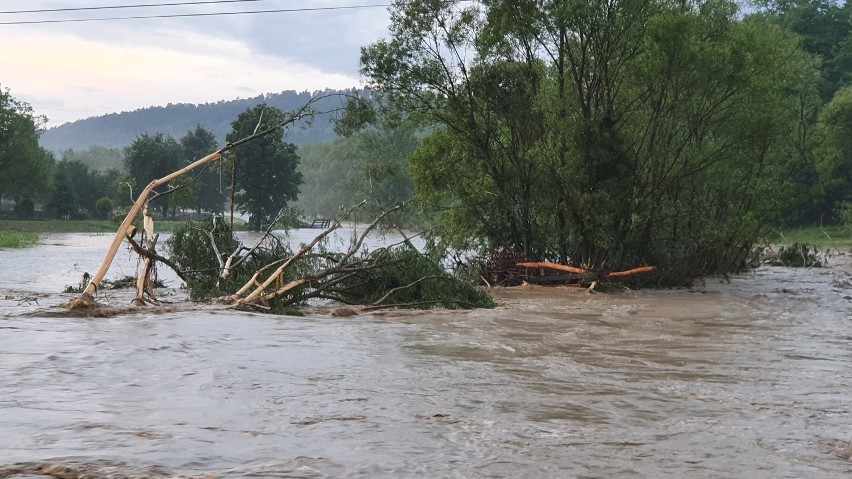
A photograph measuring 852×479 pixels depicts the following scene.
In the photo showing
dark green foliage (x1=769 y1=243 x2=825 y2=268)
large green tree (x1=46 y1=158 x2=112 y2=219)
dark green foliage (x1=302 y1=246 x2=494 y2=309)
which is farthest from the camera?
large green tree (x1=46 y1=158 x2=112 y2=219)

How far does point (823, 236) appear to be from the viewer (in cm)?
5934

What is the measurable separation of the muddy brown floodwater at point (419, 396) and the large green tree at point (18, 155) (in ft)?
208

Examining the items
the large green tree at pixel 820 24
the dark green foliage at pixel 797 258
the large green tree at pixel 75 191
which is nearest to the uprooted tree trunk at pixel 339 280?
the dark green foliage at pixel 797 258

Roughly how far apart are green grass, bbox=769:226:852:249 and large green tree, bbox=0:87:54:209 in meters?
Answer: 59.8

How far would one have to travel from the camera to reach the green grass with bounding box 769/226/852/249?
52638mm

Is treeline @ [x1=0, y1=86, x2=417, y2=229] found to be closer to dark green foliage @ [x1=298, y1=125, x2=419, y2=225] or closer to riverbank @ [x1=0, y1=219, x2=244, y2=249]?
dark green foliage @ [x1=298, y1=125, x2=419, y2=225]

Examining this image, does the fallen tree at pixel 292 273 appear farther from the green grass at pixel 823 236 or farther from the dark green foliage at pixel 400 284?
the green grass at pixel 823 236

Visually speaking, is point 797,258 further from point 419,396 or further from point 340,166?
point 340,166

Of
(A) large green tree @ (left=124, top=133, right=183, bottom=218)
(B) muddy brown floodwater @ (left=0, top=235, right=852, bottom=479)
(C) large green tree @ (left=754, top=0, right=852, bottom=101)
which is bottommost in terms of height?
(B) muddy brown floodwater @ (left=0, top=235, right=852, bottom=479)

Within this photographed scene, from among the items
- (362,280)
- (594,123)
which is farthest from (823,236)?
(362,280)

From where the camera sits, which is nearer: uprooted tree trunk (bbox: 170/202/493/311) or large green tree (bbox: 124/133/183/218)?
uprooted tree trunk (bbox: 170/202/493/311)

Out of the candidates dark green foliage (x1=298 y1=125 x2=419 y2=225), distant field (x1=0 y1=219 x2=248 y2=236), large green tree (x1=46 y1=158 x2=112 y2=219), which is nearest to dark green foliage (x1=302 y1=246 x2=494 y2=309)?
distant field (x1=0 y1=219 x2=248 y2=236)

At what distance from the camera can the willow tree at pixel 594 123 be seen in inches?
916

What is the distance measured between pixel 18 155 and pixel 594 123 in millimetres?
64629
